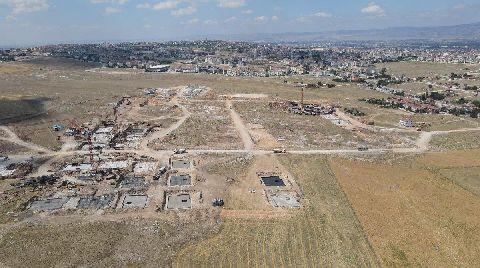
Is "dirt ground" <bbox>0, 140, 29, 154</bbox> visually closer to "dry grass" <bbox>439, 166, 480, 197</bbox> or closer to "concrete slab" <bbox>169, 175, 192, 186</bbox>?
"concrete slab" <bbox>169, 175, 192, 186</bbox>

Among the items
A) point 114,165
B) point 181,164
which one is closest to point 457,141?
point 181,164

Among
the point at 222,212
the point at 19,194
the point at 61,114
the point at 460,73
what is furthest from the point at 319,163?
the point at 460,73

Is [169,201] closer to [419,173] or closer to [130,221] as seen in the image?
[130,221]

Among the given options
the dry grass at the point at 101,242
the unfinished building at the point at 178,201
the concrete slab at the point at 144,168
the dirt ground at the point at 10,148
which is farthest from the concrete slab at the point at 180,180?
the dirt ground at the point at 10,148

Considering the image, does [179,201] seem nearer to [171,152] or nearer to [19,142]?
[171,152]

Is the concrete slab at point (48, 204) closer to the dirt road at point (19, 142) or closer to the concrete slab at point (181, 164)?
the concrete slab at point (181, 164)
